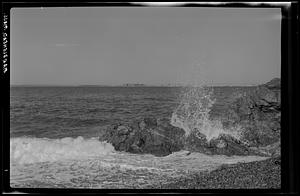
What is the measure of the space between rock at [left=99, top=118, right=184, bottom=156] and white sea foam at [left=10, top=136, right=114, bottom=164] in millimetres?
95

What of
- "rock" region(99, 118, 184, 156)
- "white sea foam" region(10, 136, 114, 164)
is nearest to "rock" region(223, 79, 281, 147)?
"rock" region(99, 118, 184, 156)

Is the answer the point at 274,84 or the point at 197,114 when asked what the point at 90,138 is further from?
the point at 274,84

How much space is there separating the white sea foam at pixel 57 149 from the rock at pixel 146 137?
0.31ft

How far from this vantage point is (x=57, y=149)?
2.28m

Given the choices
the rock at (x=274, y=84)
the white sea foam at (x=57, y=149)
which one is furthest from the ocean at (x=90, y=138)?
the rock at (x=274, y=84)

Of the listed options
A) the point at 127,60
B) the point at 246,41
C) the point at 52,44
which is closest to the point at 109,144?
the point at 127,60

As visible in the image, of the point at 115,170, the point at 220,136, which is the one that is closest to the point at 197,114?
the point at 220,136

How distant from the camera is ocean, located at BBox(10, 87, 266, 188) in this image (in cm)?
227

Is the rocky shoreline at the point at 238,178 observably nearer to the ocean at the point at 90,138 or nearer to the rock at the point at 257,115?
the ocean at the point at 90,138

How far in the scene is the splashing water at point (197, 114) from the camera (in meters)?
2.29
